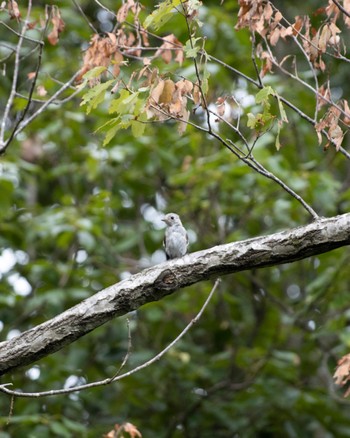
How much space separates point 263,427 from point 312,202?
2489mm

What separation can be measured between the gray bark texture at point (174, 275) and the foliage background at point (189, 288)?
3191mm

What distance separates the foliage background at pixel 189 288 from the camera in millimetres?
7738

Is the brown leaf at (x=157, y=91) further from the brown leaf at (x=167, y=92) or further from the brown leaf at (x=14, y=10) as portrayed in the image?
the brown leaf at (x=14, y=10)

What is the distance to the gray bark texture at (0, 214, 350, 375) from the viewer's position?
388 centimetres

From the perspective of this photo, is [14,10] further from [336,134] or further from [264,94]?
[336,134]

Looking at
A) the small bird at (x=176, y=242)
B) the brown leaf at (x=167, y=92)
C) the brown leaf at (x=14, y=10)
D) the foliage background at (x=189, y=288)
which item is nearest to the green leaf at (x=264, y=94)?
the brown leaf at (x=167, y=92)

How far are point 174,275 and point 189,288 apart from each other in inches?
177

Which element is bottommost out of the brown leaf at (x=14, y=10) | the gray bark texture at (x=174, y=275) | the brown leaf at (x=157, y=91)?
the gray bark texture at (x=174, y=275)

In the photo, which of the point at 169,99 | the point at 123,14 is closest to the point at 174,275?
the point at 169,99

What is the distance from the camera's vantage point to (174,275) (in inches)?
158

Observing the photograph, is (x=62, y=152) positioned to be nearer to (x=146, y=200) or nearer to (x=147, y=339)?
(x=146, y=200)

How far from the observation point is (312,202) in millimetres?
8203

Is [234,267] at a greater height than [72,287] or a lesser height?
lesser

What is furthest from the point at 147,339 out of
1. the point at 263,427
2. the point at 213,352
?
the point at 263,427
